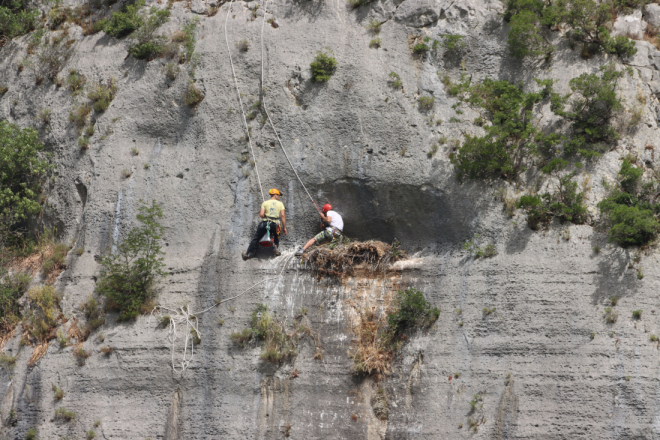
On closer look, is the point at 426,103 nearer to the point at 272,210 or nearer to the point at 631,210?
the point at 272,210

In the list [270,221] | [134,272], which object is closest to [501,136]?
[270,221]

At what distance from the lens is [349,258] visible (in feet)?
38.0

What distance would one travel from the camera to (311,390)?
10.6 m

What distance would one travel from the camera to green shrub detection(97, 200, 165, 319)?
450 inches

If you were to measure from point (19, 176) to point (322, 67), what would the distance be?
740 cm

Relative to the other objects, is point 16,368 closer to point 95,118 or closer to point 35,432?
point 35,432

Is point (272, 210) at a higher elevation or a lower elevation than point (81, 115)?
lower

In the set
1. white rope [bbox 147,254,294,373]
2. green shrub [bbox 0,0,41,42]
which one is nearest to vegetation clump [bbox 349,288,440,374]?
white rope [bbox 147,254,294,373]

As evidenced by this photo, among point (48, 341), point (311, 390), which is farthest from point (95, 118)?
point (311, 390)

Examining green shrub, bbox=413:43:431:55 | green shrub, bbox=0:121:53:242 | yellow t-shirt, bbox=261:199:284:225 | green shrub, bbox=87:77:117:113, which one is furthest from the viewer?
green shrub, bbox=87:77:117:113

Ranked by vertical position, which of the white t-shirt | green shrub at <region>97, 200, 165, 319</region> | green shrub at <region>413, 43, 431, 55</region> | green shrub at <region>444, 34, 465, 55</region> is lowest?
green shrub at <region>97, 200, 165, 319</region>

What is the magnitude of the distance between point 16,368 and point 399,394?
7.36m

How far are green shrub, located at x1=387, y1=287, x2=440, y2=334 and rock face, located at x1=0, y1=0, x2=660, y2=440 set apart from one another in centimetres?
25

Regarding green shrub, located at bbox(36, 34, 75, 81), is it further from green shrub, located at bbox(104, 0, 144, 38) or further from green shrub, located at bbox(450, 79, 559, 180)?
green shrub, located at bbox(450, 79, 559, 180)
